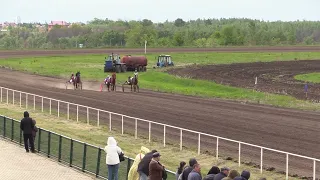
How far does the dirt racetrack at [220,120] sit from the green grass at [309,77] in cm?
1516

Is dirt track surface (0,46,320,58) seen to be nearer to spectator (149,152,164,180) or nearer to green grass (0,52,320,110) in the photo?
green grass (0,52,320,110)

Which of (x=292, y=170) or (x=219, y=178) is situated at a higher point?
(x=219, y=178)

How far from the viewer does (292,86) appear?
5175 cm

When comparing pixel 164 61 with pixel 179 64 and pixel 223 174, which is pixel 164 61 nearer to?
pixel 179 64

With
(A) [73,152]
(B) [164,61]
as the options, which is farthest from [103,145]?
(B) [164,61]

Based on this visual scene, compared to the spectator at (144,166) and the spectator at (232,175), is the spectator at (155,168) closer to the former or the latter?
the spectator at (144,166)

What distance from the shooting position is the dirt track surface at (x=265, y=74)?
49.1 metres

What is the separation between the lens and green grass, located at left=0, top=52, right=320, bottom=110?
44297 mm

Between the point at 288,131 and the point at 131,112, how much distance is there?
921 cm

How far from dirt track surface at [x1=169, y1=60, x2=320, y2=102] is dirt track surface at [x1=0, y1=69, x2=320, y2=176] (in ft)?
24.8

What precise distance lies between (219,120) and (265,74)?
3044 cm

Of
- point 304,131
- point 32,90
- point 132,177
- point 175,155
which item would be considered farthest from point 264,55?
point 132,177

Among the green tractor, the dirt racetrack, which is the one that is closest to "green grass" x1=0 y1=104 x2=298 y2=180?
the dirt racetrack

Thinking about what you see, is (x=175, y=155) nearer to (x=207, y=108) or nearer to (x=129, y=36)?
(x=207, y=108)
